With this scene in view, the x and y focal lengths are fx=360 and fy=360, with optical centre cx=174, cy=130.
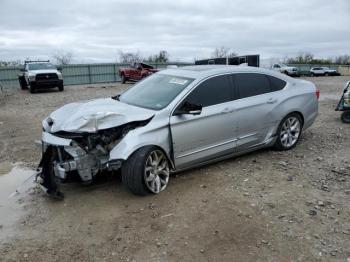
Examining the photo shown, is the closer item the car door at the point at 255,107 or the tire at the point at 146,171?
the tire at the point at 146,171

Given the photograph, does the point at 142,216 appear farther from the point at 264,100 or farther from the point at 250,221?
the point at 264,100

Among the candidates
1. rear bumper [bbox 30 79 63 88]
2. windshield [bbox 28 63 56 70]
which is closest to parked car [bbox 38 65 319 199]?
rear bumper [bbox 30 79 63 88]

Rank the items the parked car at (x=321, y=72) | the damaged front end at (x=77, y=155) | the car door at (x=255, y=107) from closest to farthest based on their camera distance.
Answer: the damaged front end at (x=77, y=155), the car door at (x=255, y=107), the parked car at (x=321, y=72)

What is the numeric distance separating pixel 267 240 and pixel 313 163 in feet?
9.00

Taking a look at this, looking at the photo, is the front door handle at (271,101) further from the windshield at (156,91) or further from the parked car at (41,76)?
the parked car at (41,76)

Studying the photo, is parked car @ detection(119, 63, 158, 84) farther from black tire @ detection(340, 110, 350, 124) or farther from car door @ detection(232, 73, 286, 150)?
car door @ detection(232, 73, 286, 150)

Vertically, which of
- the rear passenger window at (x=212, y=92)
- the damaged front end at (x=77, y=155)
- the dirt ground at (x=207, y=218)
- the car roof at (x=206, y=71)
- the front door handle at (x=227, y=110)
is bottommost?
the dirt ground at (x=207, y=218)

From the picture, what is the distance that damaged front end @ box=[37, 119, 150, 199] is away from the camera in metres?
4.48

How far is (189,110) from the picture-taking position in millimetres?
5066

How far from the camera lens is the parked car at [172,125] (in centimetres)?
455

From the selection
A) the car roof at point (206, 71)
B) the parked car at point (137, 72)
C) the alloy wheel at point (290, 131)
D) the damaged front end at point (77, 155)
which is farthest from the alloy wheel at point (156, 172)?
the parked car at point (137, 72)

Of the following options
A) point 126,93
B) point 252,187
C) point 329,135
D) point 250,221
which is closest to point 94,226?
point 250,221

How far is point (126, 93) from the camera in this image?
6121 mm

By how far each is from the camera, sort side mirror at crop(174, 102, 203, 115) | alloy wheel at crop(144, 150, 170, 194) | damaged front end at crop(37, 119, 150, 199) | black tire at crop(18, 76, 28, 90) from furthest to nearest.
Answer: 1. black tire at crop(18, 76, 28, 90)
2. side mirror at crop(174, 102, 203, 115)
3. alloy wheel at crop(144, 150, 170, 194)
4. damaged front end at crop(37, 119, 150, 199)
